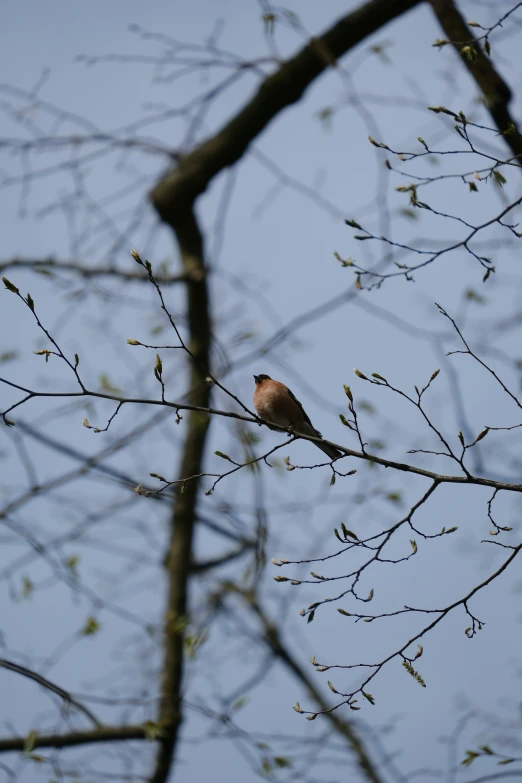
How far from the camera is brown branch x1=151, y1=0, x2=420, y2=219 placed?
618cm

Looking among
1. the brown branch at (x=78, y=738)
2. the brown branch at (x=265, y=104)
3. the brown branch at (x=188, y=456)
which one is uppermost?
the brown branch at (x=265, y=104)

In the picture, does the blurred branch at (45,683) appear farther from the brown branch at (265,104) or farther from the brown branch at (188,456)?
the brown branch at (265,104)

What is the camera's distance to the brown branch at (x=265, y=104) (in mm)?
6184

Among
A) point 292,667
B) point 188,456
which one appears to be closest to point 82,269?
point 188,456

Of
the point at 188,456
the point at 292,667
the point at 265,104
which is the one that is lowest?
the point at 292,667

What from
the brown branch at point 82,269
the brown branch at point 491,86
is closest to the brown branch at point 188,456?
the brown branch at point 82,269

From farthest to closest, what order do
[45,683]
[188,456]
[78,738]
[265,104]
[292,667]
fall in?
[292,667]
[188,456]
[265,104]
[78,738]
[45,683]

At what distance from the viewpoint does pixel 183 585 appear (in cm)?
745

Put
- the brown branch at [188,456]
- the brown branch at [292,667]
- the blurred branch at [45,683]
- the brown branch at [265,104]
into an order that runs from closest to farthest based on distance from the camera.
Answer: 1. the blurred branch at [45,683]
2. the brown branch at [265,104]
3. the brown branch at [188,456]
4. the brown branch at [292,667]

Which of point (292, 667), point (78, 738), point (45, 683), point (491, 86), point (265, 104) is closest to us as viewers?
point (491, 86)

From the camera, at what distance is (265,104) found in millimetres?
6676

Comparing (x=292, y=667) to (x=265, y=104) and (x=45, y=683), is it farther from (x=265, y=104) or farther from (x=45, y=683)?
(x=265, y=104)

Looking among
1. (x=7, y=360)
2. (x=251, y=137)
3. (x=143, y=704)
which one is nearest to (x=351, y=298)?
(x=251, y=137)

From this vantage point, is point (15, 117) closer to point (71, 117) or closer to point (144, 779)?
point (71, 117)
